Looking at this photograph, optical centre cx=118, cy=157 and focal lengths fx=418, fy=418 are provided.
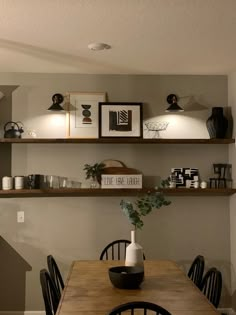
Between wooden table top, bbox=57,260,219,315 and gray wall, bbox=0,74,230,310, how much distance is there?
1.04 meters

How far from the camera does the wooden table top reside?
7.93 feet

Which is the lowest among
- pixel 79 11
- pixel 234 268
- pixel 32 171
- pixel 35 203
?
pixel 234 268

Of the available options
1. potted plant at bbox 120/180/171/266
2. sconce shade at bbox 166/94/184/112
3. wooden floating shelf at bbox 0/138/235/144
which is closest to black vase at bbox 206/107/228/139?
wooden floating shelf at bbox 0/138/235/144

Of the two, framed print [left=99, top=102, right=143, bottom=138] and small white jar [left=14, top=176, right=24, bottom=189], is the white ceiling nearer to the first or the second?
framed print [left=99, top=102, right=143, bottom=138]

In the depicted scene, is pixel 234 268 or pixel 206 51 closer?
pixel 206 51

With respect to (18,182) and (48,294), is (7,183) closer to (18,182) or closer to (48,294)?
(18,182)

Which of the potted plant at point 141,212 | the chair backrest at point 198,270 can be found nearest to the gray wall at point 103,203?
the chair backrest at point 198,270

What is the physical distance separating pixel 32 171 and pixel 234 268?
237 centimetres

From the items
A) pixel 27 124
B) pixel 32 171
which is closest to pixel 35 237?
pixel 32 171

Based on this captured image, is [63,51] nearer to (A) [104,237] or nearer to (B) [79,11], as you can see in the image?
(B) [79,11]

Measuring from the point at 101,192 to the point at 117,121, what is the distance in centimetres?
77

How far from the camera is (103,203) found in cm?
450

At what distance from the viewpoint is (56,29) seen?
301 cm

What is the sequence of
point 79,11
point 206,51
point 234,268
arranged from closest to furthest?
point 79,11, point 206,51, point 234,268
